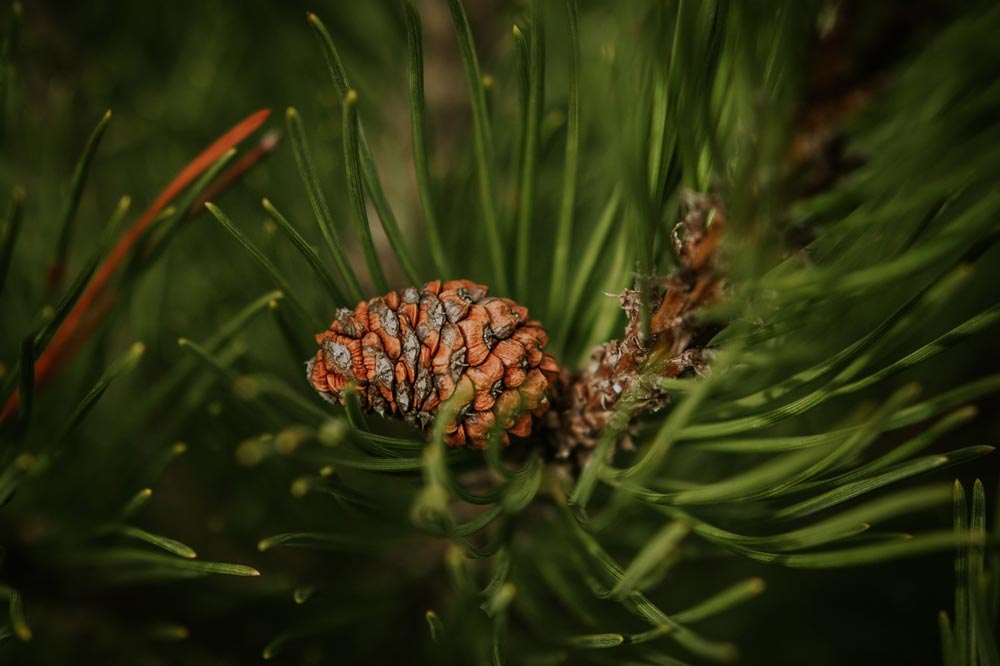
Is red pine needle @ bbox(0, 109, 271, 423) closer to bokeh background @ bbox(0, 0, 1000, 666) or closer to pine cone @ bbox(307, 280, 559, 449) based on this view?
bokeh background @ bbox(0, 0, 1000, 666)

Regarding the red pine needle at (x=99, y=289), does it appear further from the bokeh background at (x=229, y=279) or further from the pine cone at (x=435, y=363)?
the pine cone at (x=435, y=363)

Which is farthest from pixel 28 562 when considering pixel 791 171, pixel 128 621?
pixel 791 171

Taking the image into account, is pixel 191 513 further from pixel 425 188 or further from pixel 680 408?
pixel 680 408

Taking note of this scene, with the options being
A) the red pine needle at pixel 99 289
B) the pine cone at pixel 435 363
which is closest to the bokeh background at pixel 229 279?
the red pine needle at pixel 99 289

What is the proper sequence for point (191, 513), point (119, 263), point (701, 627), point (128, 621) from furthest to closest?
1. point (701, 627)
2. point (191, 513)
3. point (128, 621)
4. point (119, 263)

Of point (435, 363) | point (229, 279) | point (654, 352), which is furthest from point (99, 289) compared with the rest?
point (654, 352)

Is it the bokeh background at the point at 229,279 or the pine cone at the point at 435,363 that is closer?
the pine cone at the point at 435,363

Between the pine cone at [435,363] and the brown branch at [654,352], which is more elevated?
the brown branch at [654,352]

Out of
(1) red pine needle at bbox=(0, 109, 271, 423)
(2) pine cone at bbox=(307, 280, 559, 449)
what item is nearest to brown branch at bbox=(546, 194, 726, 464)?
(2) pine cone at bbox=(307, 280, 559, 449)
